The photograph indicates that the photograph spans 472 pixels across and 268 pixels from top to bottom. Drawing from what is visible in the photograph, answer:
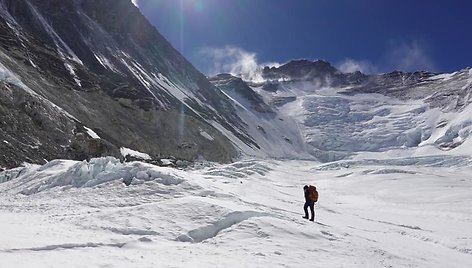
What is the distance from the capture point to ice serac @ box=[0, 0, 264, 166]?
4888 centimetres

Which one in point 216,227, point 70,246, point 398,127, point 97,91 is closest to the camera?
point 70,246

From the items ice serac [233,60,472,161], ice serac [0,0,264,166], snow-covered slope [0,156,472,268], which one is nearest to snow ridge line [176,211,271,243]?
snow-covered slope [0,156,472,268]

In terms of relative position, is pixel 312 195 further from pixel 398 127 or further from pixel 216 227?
pixel 398 127

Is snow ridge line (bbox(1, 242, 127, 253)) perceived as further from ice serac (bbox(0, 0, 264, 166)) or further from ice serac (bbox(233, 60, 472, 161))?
ice serac (bbox(233, 60, 472, 161))

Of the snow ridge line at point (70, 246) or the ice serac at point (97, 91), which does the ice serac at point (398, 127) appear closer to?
the ice serac at point (97, 91)

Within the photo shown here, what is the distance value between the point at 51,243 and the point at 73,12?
349 feet

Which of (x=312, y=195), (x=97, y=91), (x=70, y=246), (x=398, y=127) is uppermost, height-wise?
(x=398, y=127)

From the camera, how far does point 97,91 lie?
251 ft

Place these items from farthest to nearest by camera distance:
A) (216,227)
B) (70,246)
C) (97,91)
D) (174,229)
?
1. (97,91)
2. (216,227)
3. (174,229)
4. (70,246)

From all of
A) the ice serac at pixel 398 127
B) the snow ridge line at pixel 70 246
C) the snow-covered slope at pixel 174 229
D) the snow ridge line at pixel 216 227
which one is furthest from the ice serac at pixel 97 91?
the ice serac at pixel 398 127

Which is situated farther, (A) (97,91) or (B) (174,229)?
Answer: (A) (97,91)

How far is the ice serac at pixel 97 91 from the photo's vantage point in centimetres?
4888

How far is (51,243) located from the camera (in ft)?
40.7

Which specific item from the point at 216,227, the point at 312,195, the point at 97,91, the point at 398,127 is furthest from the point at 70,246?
the point at 398,127
